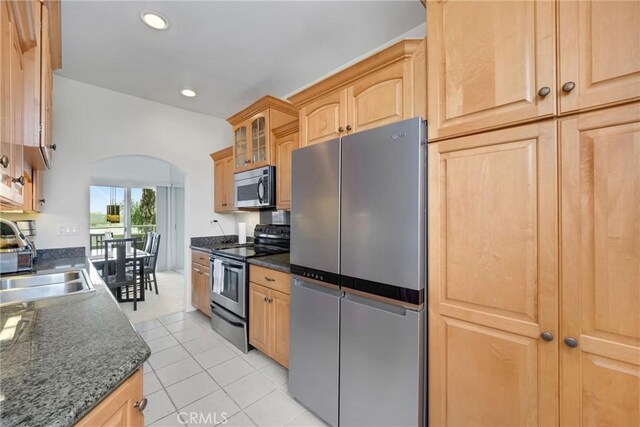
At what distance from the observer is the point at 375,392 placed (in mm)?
1400

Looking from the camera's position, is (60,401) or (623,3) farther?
(623,3)

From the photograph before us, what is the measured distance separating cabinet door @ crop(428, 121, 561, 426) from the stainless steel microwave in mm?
1878

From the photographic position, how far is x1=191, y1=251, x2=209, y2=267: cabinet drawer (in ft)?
10.7

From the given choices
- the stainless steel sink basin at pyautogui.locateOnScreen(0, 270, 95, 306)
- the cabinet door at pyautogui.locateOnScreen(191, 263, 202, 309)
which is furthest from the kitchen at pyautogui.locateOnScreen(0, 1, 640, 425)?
the cabinet door at pyautogui.locateOnScreen(191, 263, 202, 309)

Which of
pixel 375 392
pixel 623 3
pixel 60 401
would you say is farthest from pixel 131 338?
pixel 623 3

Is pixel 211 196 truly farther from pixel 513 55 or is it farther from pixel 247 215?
pixel 513 55

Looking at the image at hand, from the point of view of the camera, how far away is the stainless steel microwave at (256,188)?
2.82 meters

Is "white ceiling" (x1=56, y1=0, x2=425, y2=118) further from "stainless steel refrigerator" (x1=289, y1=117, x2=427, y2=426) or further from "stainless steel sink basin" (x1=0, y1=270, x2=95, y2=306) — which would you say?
"stainless steel sink basin" (x1=0, y1=270, x2=95, y2=306)

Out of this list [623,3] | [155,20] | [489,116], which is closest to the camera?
[623,3]

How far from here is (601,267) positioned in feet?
2.94

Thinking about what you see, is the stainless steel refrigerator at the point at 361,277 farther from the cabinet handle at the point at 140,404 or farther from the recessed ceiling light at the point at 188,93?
the recessed ceiling light at the point at 188,93

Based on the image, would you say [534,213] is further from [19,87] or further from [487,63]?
[19,87]

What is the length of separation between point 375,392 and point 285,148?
2.19 m

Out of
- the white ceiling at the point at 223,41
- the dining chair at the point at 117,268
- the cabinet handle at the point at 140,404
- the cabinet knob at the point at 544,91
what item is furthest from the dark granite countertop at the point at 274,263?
the dining chair at the point at 117,268
